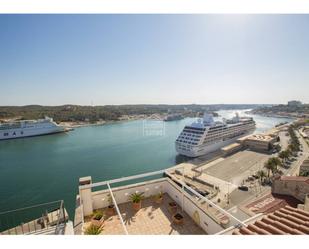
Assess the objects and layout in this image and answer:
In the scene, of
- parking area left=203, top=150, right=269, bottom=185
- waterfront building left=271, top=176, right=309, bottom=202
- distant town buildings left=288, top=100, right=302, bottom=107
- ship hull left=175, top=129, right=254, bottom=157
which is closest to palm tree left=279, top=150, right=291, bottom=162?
parking area left=203, top=150, right=269, bottom=185

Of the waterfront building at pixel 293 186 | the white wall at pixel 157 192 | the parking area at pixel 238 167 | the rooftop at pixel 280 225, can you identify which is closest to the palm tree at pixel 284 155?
the parking area at pixel 238 167

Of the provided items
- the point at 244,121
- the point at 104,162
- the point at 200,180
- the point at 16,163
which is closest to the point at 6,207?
the point at 104,162

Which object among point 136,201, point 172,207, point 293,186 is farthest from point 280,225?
point 293,186

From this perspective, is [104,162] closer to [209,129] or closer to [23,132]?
[209,129]

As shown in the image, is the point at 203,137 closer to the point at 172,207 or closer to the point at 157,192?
the point at 157,192

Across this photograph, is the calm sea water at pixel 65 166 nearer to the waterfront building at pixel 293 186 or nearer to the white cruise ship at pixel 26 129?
the waterfront building at pixel 293 186
